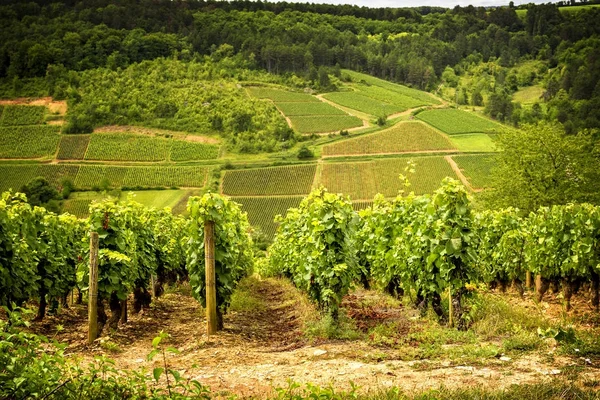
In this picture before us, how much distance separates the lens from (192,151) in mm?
94750

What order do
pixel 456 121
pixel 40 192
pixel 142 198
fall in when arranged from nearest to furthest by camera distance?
pixel 40 192 → pixel 142 198 → pixel 456 121

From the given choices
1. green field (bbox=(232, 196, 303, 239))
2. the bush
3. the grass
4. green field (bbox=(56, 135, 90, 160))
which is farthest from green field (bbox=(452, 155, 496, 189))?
green field (bbox=(56, 135, 90, 160))

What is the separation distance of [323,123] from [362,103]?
17777 mm

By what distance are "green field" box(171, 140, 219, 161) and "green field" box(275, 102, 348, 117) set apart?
70.5ft

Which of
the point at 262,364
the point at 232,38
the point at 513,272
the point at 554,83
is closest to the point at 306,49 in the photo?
the point at 232,38

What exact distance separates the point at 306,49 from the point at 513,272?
141 meters

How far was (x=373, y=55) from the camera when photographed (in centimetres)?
16488

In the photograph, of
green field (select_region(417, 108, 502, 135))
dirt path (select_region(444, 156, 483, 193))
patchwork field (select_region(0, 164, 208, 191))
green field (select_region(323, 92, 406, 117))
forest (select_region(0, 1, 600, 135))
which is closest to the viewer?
dirt path (select_region(444, 156, 483, 193))

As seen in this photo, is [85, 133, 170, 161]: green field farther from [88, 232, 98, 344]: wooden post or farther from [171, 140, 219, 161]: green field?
[88, 232, 98, 344]: wooden post

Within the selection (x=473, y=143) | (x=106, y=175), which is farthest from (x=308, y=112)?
(x=106, y=175)

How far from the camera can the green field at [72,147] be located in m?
91.8

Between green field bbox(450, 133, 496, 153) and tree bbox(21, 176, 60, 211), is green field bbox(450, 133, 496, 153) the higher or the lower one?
the higher one

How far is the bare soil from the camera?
7824 mm

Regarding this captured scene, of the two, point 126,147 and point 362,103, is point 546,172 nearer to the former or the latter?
point 126,147
